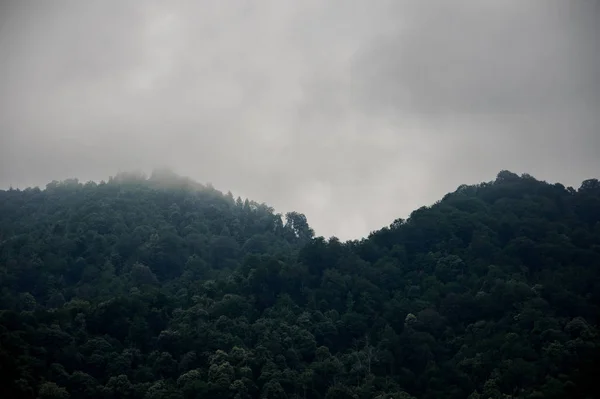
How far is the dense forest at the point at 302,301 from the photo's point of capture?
5859 cm

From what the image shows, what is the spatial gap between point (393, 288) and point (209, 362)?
21975mm

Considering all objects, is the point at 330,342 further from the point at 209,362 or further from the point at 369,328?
the point at 209,362

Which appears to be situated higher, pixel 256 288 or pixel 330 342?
pixel 256 288

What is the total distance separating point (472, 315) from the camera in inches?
2685

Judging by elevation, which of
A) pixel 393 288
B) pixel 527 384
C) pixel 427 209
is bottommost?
Result: pixel 527 384

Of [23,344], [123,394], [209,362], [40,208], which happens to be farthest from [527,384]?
[40,208]

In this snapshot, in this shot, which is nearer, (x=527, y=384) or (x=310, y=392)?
(x=527, y=384)

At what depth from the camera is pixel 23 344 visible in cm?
5794

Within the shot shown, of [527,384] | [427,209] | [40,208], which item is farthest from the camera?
[40,208]

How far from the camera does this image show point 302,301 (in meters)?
75.3

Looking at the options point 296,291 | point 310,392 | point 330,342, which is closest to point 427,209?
point 296,291

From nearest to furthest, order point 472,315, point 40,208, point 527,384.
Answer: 1. point 527,384
2. point 472,315
3. point 40,208

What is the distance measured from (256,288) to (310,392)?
16862 millimetres

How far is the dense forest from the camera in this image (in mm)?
58594
